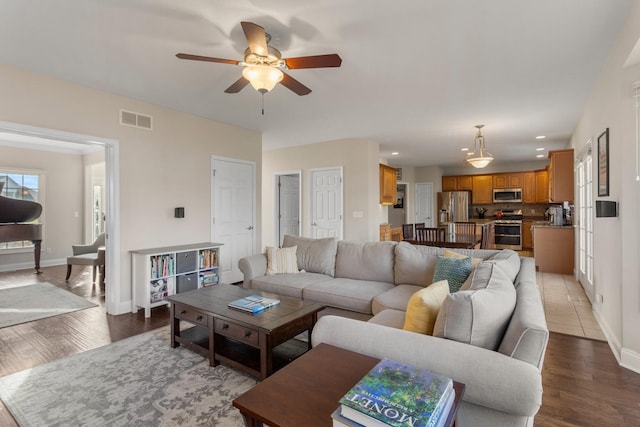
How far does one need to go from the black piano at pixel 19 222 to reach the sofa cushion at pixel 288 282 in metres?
5.06

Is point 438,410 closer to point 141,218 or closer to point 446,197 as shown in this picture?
point 141,218

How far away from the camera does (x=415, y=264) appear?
3.26m

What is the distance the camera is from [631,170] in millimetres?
2406

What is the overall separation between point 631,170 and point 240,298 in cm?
331

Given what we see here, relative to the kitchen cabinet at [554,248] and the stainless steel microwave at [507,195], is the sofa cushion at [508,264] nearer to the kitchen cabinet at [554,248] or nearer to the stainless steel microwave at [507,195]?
the kitchen cabinet at [554,248]

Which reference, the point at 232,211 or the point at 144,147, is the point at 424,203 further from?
the point at 144,147

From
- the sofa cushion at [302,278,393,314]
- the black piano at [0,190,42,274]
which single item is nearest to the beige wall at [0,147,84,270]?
the black piano at [0,190,42,274]

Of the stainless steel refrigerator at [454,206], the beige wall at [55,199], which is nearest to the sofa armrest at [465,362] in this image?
the beige wall at [55,199]

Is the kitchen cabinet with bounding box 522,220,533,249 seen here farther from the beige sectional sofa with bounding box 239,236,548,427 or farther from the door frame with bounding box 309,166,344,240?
the beige sectional sofa with bounding box 239,236,548,427

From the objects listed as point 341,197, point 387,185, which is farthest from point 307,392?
point 387,185

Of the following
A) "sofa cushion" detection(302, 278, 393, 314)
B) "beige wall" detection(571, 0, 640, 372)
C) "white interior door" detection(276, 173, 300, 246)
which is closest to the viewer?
"beige wall" detection(571, 0, 640, 372)

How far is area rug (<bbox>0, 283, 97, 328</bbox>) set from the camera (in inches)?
145

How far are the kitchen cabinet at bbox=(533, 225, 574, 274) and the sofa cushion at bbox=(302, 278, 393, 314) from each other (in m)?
4.30

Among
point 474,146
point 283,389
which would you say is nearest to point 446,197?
point 474,146
